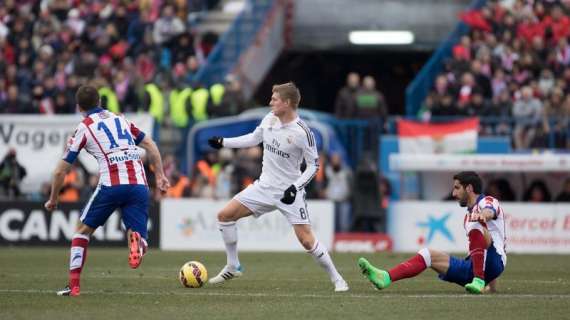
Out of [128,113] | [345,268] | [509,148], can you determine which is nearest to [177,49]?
[128,113]

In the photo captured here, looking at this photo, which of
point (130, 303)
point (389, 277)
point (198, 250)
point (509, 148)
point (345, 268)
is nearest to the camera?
point (130, 303)

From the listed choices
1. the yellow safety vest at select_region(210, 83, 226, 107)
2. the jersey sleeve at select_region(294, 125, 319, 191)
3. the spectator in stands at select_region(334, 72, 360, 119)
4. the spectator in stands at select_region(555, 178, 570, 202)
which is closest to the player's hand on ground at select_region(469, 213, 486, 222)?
the jersey sleeve at select_region(294, 125, 319, 191)

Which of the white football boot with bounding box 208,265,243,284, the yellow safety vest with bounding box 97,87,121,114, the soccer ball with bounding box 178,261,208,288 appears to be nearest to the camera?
the soccer ball with bounding box 178,261,208,288

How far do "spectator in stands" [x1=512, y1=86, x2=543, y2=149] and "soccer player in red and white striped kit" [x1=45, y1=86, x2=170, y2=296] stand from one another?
1407cm

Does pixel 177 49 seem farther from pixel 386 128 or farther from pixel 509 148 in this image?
pixel 509 148

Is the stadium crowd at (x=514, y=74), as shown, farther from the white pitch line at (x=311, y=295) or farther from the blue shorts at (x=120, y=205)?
the blue shorts at (x=120, y=205)

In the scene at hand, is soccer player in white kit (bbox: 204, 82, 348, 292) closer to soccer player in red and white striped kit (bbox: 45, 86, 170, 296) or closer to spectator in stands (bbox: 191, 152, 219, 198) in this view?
soccer player in red and white striped kit (bbox: 45, 86, 170, 296)

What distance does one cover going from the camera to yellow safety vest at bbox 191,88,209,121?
27688mm

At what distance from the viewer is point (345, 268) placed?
18438 millimetres

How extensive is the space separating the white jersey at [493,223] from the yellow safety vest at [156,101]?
15034 mm

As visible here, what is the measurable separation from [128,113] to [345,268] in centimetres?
1064

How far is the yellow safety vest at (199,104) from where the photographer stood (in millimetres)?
27688

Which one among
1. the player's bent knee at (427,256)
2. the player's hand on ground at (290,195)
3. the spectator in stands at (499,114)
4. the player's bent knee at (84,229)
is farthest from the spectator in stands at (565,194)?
the player's bent knee at (84,229)

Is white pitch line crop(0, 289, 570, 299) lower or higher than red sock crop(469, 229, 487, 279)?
lower
